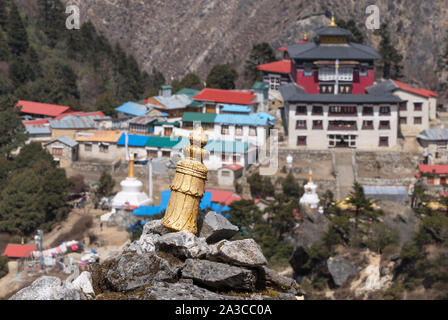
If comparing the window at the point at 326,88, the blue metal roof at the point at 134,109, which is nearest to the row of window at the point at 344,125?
the window at the point at 326,88

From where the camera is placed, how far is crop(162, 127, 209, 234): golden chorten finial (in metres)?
12.4

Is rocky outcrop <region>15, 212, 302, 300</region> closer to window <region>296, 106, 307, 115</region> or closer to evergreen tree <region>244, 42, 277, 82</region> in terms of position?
window <region>296, 106, 307, 115</region>

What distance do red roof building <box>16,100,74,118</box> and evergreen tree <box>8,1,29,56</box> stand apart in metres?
12.5

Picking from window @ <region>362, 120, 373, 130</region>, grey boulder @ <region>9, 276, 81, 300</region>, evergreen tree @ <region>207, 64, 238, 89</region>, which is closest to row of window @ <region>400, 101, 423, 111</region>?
window @ <region>362, 120, 373, 130</region>

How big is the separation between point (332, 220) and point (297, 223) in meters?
2.36

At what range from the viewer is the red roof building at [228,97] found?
58875 mm

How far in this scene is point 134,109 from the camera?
2502 inches

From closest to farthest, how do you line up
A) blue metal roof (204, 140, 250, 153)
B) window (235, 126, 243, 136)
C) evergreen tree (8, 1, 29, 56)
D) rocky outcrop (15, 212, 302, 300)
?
rocky outcrop (15, 212, 302, 300) < blue metal roof (204, 140, 250, 153) < window (235, 126, 243, 136) < evergreen tree (8, 1, 29, 56)

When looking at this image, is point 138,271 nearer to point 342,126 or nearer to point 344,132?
point 344,132

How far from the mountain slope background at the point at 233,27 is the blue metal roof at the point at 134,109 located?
1064 inches

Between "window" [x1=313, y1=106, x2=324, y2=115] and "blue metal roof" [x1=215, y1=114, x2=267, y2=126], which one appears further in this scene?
"window" [x1=313, y1=106, x2=324, y2=115]

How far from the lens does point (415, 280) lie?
39.1 metres
